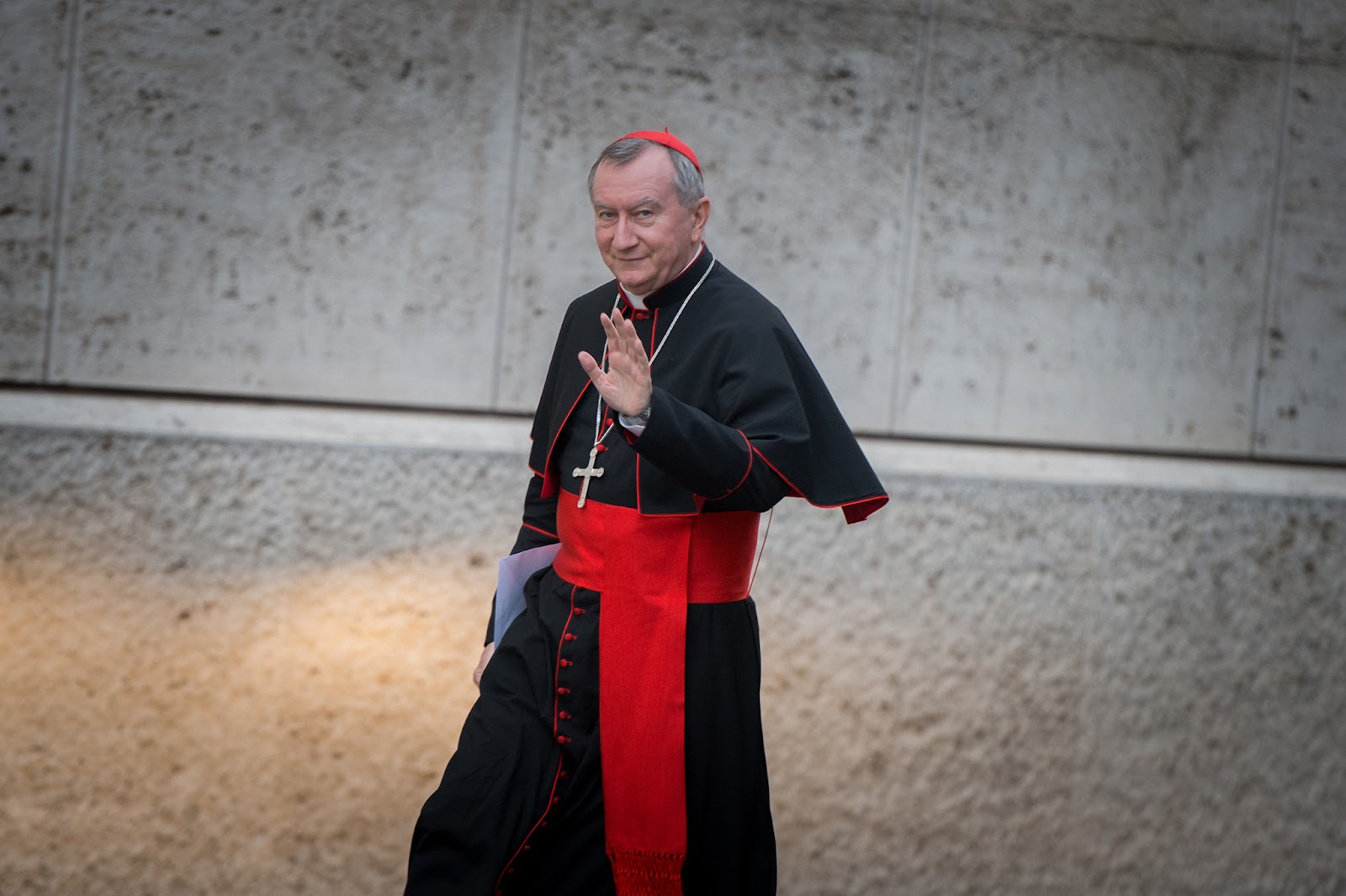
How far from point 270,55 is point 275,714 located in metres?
1.89

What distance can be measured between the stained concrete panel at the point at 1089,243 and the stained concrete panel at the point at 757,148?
15 centimetres

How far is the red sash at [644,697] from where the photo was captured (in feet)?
8.24

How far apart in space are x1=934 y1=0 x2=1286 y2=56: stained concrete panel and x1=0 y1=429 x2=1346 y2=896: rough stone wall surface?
1.46m

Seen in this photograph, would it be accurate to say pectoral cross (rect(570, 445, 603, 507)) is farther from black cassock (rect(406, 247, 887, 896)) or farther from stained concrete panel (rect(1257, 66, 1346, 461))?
stained concrete panel (rect(1257, 66, 1346, 461))

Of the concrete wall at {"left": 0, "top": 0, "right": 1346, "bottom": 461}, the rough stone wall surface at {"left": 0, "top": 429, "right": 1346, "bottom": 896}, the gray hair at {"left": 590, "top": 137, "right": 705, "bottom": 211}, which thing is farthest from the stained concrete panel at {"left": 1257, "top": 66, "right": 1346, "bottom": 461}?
the gray hair at {"left": 590, "top": 137, "right": 705, "bottom": 211}

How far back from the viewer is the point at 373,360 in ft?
12.5

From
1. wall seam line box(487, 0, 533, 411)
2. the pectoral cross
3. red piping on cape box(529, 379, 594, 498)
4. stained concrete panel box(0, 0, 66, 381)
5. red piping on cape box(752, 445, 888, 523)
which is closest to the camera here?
red piping on cape box(752, 445, 888, 523)

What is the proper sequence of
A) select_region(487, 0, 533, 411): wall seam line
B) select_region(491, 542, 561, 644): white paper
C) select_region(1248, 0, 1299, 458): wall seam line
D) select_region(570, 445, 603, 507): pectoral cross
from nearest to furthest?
select_region(570, 445, 603, 507): pectoral cross < select_region(491, 542, 561, 644): white paper < select_region(487, 0, 533, 411): wall seam line < select_region(1248, 0, 1299, 458): wall seam line

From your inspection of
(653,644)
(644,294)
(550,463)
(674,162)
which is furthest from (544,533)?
(674,162)

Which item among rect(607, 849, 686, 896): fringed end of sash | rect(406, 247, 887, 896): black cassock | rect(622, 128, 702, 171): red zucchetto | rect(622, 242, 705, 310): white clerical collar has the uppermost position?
rect(622, 128, 702, 171): red zucchetto

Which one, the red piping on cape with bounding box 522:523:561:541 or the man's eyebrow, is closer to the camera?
the man's eyebrow

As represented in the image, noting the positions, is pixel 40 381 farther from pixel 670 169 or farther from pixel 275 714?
pixel 670 169

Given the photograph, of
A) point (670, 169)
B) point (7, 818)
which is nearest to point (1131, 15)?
point (670, 169)

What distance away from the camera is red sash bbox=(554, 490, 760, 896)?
2512 mm
